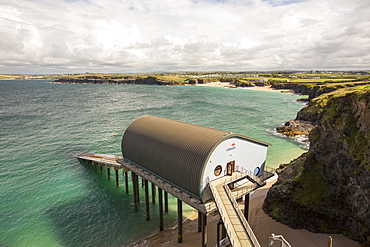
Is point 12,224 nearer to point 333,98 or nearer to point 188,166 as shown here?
point 188,166

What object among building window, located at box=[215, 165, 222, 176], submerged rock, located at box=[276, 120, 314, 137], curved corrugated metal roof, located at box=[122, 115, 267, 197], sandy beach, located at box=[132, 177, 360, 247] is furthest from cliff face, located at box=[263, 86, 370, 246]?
submerged rock, located at box=[276, 120, 314, 137]

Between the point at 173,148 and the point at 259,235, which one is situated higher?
the point at 173,148

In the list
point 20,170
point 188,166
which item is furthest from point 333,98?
point 20,170

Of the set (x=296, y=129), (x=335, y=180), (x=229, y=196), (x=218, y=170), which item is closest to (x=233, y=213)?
(x=229, y=196)

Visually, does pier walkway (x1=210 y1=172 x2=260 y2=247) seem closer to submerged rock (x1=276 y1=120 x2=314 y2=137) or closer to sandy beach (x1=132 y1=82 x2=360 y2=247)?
sandy beach (x1=132 y1=82 x2=360 y2=247)

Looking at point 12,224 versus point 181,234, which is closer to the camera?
point 181,234

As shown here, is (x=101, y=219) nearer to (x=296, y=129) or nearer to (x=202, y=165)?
(x=202, y=165)

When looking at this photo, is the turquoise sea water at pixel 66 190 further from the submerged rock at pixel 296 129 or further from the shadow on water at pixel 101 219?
the submerged rock at pixel 296 129
